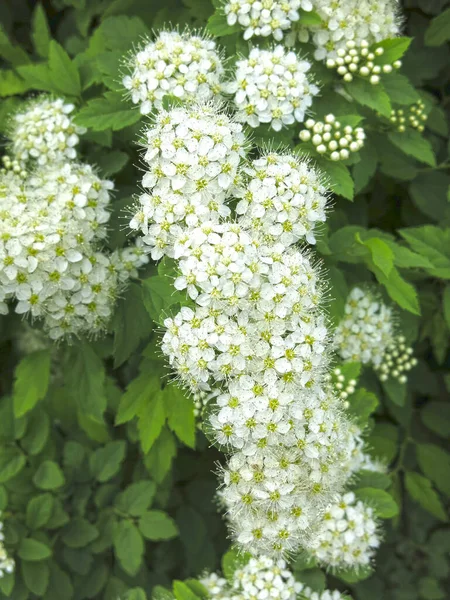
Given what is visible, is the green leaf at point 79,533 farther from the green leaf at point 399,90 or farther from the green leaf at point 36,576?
the green leaf at point 399,90

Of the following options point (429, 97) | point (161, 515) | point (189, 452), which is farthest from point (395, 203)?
point (161, 515)

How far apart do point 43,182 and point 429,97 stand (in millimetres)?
2511

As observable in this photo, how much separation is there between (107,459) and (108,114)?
205 centimetres

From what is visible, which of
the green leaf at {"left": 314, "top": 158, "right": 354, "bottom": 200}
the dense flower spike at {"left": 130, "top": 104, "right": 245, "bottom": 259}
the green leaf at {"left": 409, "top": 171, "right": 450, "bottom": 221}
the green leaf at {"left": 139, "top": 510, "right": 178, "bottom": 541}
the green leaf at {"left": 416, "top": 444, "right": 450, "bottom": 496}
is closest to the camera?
the dense flower spike at {"left": 130, "top": 104, "right": 245, "bottom": 259}

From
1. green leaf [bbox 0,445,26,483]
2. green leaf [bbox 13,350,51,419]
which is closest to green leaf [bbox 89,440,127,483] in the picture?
→ green leaf [bbox 0,445,26,483]

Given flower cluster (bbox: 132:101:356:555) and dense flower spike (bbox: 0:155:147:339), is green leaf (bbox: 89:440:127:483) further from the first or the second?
flower cluster (bbox: 132:101:356:555)

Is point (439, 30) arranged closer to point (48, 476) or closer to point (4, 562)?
point (48, 476)

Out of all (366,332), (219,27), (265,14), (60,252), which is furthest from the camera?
(366,332)

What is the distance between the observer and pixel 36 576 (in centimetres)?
379

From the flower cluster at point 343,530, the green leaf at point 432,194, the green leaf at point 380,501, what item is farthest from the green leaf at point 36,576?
the green leaf at point 432,194

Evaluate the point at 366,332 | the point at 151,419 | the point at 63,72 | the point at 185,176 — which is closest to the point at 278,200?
the point at 185,176

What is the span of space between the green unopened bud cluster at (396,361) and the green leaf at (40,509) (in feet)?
7.12

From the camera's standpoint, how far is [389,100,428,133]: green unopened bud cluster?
390cm

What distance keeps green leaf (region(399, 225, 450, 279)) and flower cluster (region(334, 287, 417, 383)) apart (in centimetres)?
44
